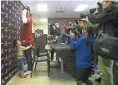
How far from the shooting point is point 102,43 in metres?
1.78

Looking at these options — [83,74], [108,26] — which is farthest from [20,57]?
[108,26]

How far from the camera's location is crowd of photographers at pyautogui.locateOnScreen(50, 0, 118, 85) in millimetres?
1702

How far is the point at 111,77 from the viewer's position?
237 centimetres

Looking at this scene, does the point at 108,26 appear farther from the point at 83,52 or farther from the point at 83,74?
the point at 83,74

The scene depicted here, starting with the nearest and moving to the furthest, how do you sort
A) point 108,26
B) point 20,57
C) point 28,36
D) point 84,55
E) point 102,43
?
point 102,43 < point 108,26 < point 84,55 < point 20,57 < point 28,36

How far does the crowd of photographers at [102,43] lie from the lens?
1.70 m

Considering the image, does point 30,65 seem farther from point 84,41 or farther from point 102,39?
point 102,39

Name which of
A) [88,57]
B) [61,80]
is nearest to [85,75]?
[88,57]

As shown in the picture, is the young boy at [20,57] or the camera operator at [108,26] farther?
the young boy at [20,57]

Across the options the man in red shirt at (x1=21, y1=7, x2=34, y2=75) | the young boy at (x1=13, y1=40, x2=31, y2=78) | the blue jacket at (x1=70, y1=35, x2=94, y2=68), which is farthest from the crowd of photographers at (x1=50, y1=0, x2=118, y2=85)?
the man in red shirt at (x1=21, y1=7, x2=34, y2=75)

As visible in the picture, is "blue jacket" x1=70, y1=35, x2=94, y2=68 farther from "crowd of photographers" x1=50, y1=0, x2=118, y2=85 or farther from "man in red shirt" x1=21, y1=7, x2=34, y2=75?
"man in red shirt" x1=21, y1=7, x2=34, y2=75

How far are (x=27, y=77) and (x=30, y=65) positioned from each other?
0.67m

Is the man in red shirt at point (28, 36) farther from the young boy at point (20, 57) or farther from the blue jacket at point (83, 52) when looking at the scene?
the blue jacket at point (83, 52)

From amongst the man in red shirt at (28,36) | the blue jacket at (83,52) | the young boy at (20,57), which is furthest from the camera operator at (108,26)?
the man in red shirt at (28,36)
